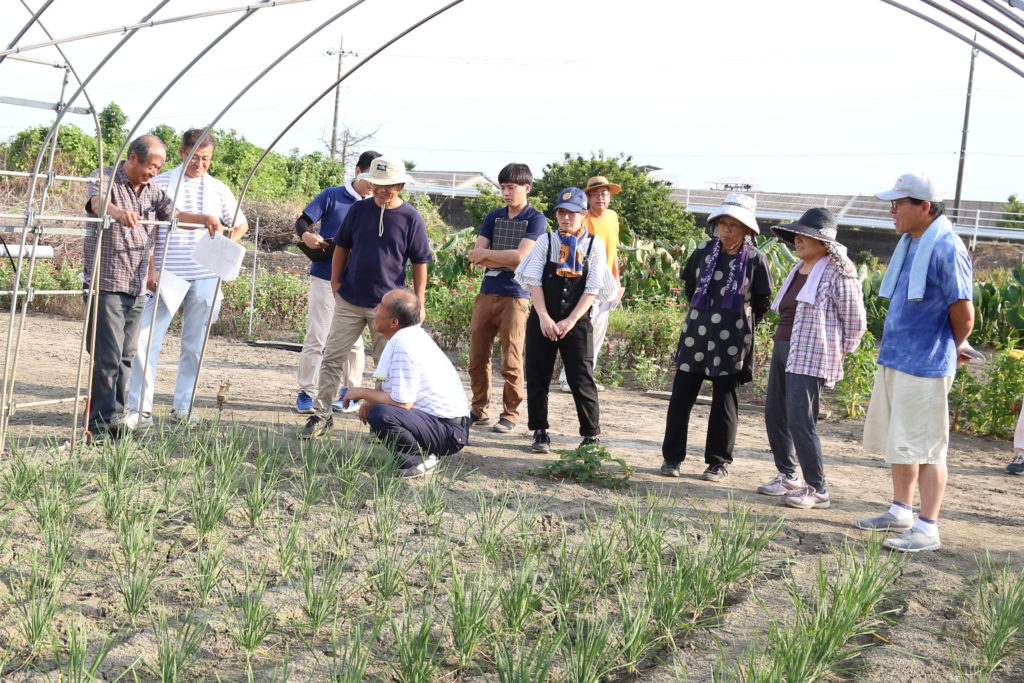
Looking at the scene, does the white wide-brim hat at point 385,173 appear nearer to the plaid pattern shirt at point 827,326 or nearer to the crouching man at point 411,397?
the crouching man at point 411,397

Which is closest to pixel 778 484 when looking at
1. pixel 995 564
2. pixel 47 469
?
pixel 995 564

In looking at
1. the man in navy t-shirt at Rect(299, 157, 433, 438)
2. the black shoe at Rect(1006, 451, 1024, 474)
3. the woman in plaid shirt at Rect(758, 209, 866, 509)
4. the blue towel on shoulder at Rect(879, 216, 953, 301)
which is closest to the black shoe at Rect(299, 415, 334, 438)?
the man in navy t-shirt at Rect(299, 157, 433, 438)

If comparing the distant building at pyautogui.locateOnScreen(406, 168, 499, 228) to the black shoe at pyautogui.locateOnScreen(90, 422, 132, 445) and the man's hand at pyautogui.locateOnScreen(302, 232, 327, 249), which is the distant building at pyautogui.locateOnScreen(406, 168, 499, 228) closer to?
the man's hand at pyautogui.locateOnScreen(302, 232, 327, 249)

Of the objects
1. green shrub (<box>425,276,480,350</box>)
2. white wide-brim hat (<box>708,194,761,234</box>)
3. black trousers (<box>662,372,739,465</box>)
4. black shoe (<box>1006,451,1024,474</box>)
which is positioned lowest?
black shoe (<box>1006,451,1024,474</box>)

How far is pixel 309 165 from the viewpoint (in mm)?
27641

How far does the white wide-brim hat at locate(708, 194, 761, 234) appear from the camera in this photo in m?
4.97

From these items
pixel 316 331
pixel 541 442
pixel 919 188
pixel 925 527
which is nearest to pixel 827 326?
pixel 919 188

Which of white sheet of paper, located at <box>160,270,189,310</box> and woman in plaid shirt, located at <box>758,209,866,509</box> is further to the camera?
white sheet of paper, located at <box>160,270,189,310</box>

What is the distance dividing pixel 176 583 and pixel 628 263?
8.25 meters

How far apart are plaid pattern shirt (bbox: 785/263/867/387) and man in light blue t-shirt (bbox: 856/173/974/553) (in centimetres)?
41

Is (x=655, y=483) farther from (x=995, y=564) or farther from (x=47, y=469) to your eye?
(x=47, y=469)

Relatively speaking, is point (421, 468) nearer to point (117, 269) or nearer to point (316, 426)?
point (316, 426)

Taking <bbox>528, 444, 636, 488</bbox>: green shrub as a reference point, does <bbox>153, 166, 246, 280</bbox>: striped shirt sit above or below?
above

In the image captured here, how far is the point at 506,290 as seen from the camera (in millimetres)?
6020
